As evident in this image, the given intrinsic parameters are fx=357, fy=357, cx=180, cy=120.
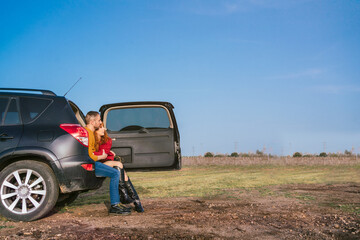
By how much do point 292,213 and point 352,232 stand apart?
5.07 feet

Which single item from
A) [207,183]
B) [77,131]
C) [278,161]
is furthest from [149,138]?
[278,161]

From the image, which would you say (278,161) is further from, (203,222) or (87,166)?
(87,166)

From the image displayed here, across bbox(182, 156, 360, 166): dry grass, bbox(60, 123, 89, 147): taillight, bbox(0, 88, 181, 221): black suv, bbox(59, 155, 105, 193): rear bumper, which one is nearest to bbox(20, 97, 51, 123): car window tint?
bbox(0, 88, 181, 221): black suv

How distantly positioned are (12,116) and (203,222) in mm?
3544

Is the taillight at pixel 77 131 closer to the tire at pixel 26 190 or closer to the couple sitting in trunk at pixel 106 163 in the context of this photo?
the couple sitting in trunk at pixel 106 163

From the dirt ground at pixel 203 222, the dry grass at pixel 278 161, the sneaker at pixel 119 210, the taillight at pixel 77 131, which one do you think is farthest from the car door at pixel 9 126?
the dry grass at pixel 278 161

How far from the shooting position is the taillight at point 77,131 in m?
5.77

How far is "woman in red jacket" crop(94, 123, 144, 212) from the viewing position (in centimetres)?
609

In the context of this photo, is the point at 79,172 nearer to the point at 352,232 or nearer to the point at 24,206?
the point at 24,206

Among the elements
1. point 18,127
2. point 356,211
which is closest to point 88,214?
point 18,127

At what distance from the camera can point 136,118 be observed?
7.64m

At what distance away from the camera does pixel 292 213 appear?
21.9ft

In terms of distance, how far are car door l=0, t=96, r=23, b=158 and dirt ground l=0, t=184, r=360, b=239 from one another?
3.96 feet

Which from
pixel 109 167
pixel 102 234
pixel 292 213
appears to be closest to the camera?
pixel 102 234
